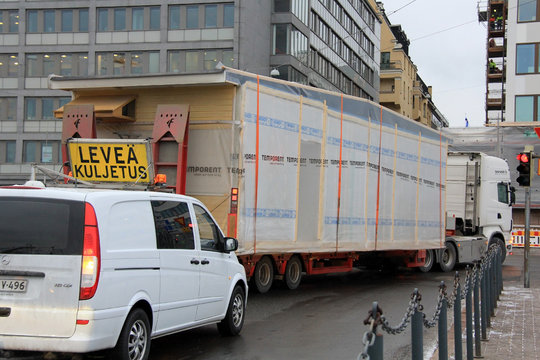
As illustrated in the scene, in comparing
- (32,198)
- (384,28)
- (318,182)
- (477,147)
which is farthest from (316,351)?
(384,28)

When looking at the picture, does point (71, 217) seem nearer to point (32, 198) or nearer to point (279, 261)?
point (32, 198)

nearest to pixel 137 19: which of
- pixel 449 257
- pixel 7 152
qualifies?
pixel 7 152

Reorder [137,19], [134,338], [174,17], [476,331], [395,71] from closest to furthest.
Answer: [134,338]
[476,331]
[174,17]
[137,19]
[395,71]

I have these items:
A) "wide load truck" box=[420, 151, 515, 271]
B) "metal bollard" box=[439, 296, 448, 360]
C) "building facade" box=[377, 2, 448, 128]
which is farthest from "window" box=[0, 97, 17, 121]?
"metal bollard" box=[439, 296, 448, 360]

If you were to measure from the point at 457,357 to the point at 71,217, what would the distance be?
3.85 metres

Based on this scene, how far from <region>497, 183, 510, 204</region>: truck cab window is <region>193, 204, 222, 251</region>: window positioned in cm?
1481

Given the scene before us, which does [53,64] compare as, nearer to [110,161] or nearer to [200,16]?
[200,16]

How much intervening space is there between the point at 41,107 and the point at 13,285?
160 feet

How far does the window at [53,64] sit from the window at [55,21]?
193 cm

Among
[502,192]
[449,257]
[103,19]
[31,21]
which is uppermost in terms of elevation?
[31,21]

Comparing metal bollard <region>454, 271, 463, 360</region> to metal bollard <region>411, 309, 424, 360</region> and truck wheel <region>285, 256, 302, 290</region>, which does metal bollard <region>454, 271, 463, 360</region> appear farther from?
truck wheel <region>285, 256, 302, 290</region>

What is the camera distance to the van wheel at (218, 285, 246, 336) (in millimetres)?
8680

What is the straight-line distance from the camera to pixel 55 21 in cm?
5200

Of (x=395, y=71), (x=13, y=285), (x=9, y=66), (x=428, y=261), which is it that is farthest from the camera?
(x=395, y=71)
